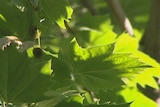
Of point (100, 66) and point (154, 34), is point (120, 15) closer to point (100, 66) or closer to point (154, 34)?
point (154, 34)

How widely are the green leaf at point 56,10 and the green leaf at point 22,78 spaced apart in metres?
0.06

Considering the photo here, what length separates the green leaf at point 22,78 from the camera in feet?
2.07

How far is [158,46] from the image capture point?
4.30 feet

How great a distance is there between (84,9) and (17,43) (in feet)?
2.58

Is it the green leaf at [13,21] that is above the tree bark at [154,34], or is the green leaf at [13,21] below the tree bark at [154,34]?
above

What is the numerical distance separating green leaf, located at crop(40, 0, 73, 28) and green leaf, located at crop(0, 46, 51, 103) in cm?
6

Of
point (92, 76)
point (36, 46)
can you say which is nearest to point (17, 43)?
A: point (36, 46)

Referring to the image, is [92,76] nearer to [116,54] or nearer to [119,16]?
[116,54]

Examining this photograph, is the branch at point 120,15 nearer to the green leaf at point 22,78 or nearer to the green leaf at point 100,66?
the green leaf at point 100,66

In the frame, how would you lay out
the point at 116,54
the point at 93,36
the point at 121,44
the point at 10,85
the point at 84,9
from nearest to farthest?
the point at 10,85
the point at 116,54
the point at 121,44
the point at 93,36
the point at 84,9

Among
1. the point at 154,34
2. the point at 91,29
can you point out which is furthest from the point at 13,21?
the point at 154,34

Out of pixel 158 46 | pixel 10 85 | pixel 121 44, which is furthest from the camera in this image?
pixel 158 46

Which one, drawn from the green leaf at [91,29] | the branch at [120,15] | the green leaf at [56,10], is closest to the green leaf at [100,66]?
the green leaf at [56,10]

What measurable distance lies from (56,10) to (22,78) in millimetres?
105
